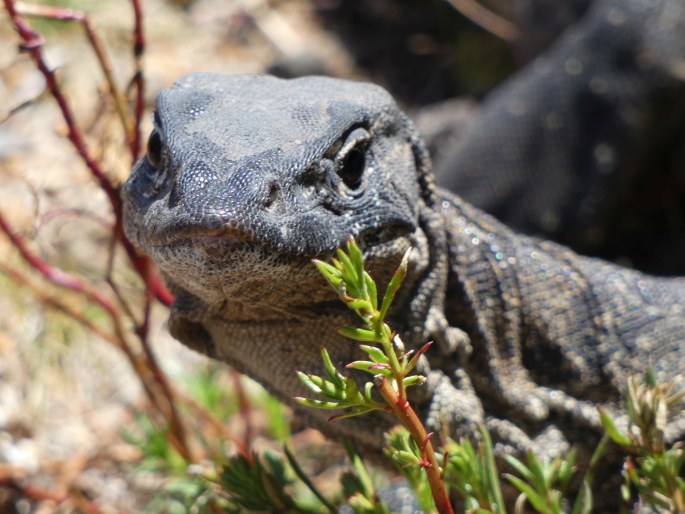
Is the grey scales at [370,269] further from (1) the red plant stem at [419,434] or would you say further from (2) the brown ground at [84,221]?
(2) the brown ground at [84,221]

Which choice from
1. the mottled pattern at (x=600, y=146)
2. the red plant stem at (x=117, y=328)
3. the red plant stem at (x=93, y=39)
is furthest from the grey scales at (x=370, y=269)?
the mottled pattern at (x=600, y=146)

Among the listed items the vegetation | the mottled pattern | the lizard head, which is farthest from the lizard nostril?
the mottled pattern

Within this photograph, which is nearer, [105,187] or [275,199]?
[275,199]

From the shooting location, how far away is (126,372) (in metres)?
5.06

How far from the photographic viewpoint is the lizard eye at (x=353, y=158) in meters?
2.30

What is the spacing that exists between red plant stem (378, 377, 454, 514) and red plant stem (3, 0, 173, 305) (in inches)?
54.8

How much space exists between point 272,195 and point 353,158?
0.36 m

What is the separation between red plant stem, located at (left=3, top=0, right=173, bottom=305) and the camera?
9.37 ft

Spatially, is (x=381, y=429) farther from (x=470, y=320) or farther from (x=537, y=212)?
(x=537, y=212)

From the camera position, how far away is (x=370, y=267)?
2.35m

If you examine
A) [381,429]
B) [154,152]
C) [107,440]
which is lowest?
[107,440]

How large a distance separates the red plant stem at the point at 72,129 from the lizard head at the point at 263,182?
553 millimetres

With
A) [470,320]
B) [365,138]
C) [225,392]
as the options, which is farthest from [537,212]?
[365,138]

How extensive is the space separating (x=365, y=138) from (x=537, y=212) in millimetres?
3235
